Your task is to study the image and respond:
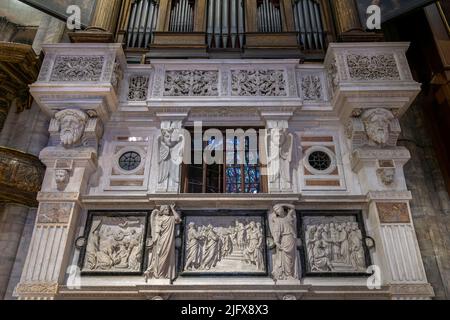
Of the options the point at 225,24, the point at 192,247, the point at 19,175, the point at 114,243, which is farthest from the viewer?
the point at 225,24

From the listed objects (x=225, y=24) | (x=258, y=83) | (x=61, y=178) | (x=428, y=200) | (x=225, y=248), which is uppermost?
(x=225, y=24)

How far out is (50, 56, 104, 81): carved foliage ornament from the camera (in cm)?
745

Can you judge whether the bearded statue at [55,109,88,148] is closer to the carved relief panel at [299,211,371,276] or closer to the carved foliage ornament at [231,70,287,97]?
the carved foliage ornament at [231,70,287,97]

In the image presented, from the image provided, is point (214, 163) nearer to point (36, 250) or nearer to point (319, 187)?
point (319, 187)

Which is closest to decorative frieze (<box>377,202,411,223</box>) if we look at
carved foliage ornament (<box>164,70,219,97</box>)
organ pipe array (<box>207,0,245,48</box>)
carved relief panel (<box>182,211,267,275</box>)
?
carved relief panel (<box>182,211,267,275</box>)

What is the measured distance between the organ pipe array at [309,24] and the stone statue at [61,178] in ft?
18.9

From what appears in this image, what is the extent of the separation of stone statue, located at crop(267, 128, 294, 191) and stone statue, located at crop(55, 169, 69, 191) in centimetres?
352

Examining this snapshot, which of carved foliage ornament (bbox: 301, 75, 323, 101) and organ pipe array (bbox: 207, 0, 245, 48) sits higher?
organ pipe array (bbox: 207, 0, 245, 48)

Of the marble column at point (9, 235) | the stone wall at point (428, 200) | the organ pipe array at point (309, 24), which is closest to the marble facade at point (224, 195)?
the organ pipe array at point (309, 24)

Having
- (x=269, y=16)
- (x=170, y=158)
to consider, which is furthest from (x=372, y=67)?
(x=170, y=158)

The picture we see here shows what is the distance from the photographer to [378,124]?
6.98m

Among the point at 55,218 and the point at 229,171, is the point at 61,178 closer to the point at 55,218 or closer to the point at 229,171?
the point at 55,218

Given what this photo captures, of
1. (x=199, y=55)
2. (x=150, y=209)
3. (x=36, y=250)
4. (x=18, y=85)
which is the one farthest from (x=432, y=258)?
(x=18, y=85)

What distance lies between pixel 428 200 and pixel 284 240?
364 centimetres
